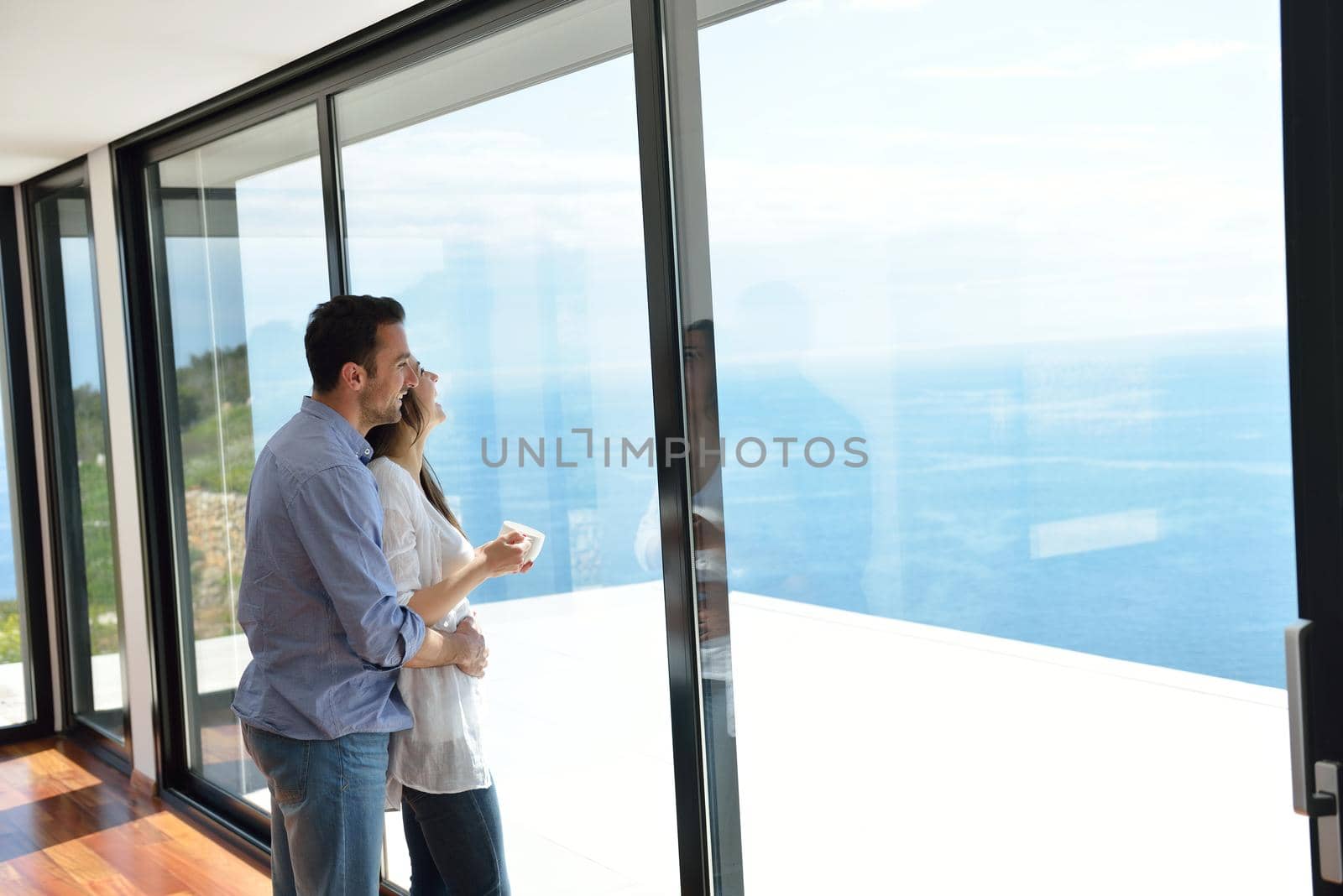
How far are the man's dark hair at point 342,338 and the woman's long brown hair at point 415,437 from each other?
0.18 metres

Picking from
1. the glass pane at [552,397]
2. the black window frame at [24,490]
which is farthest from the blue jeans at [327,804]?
the black window frame at [24,490]

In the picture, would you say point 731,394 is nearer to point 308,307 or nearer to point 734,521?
point 734,521

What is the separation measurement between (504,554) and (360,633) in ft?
1.03

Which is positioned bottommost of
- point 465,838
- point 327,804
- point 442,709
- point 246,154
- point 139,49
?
point 465,838

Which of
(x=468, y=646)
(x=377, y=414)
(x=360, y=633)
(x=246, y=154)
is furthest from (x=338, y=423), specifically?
(x=246, y=154)

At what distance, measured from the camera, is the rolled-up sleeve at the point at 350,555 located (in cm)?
203

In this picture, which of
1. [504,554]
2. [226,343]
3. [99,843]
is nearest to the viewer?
[504,554]

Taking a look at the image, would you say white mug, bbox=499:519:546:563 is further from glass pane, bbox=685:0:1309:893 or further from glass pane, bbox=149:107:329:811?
glass pane, bbox=149:107:329:811

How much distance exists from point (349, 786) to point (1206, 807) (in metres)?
1.37

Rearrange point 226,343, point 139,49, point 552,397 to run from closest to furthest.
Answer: point 552,397 → point 139,49 → point 226,343

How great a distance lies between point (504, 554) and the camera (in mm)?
2246

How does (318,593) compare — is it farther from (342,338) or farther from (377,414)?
(342,338)

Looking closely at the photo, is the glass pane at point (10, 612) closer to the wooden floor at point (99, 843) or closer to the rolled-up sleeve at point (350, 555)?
the wooden floor at point (99, 843)

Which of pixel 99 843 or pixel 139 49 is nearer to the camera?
pixel 139 49
